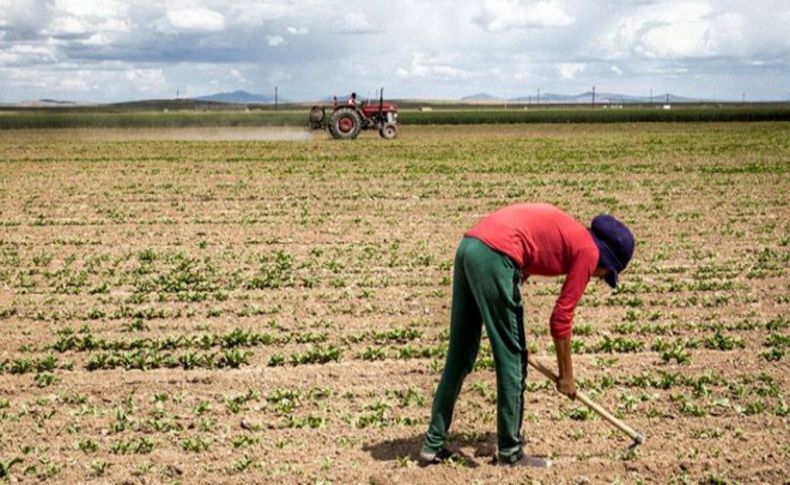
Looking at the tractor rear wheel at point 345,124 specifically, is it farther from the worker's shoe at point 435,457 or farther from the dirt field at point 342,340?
the worker's shoe at point 435,457

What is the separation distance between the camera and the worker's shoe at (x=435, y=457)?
5820 mm

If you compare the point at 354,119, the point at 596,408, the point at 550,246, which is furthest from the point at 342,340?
the point at 354,119

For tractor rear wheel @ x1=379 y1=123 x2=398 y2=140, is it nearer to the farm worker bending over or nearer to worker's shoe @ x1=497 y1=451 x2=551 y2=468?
worker's shoe @ x1=497 y1=451 x2=551 y2=468

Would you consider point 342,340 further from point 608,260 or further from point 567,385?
point 608,260

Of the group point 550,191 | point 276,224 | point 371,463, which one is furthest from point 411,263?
point 550,191

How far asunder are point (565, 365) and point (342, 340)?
3.58 metres

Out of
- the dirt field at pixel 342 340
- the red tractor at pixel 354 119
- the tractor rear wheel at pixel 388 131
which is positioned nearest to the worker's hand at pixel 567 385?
the dirt field at pixel 342 340

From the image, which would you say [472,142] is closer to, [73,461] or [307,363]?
[307,363]

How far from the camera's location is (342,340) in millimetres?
8617

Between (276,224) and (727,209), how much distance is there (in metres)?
7.27

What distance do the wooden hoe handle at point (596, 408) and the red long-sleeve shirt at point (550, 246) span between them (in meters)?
0.37

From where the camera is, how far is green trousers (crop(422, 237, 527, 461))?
5.18m

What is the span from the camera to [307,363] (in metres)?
8.01

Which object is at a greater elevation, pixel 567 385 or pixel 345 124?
pixel 345 124
